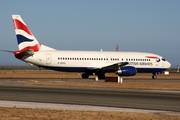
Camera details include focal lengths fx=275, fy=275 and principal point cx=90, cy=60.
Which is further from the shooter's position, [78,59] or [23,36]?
[78,59]

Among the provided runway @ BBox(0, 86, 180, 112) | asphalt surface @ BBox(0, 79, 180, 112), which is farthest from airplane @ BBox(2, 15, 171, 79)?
runway @ BBox(0, 86, 180, 112)

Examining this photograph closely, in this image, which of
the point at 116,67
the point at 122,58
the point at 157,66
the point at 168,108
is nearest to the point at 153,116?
the point at 168,108

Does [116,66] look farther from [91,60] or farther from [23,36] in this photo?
[23,36]

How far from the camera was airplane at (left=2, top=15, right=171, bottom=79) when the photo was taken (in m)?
40.3

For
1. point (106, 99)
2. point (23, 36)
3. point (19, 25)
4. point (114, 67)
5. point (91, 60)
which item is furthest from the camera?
point (91, 60)

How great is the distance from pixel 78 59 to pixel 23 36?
8.90 meters

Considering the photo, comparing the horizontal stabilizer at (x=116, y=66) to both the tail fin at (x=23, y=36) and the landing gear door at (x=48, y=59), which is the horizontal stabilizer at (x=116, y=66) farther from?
the tail fin at (x=23, y=36)

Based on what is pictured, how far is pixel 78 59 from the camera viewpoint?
139 feet

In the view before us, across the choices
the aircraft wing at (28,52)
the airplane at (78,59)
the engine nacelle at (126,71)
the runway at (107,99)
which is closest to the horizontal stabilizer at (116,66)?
the airplane at (78,59)

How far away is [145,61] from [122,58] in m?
4.20

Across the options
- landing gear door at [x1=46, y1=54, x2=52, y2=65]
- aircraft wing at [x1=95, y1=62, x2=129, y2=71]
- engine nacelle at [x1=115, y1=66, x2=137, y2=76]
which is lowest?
engine nacelle at [x1=115, y1=66, x2=137, y2=76]

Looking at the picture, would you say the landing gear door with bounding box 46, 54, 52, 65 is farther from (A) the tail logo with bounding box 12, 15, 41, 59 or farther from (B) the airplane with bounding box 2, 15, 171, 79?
(A) the tail logo with bounding box 12, 15, 41, 59

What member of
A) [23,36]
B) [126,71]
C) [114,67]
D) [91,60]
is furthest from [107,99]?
[23,36]

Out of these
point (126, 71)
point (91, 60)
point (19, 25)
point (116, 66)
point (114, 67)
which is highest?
point (19, 25)
